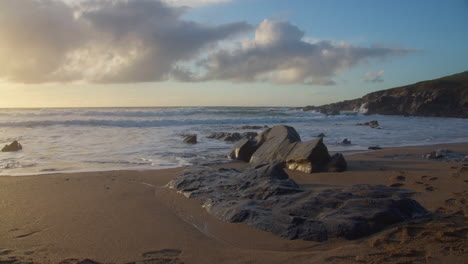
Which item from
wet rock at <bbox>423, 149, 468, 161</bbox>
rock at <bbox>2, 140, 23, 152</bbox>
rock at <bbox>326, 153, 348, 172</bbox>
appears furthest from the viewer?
rock at <bbox>2, 140, 23, 152</bbox>

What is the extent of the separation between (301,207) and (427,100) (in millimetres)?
37510

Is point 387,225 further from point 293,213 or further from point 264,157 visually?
point 264,157

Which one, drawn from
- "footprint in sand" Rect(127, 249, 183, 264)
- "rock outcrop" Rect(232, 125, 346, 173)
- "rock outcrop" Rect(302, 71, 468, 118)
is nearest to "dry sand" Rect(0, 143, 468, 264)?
"footprint in sand" Rect(127, 249, 183, 264)

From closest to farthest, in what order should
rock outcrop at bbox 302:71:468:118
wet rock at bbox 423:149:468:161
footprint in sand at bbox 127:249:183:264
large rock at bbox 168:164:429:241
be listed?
footprint in sand at bbox 127:249:183:264 < large rock at bbox 168:164:429:241 < wet rock at bbox 423:149:468:161 < rock outcrop at bbox 302:71:468:118

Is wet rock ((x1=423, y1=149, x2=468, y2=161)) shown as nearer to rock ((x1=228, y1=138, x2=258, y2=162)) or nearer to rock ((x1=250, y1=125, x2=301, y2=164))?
rock ((x1=250, y1=125, x2=301, y2=164))

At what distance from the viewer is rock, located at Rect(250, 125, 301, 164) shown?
8235 millimetres

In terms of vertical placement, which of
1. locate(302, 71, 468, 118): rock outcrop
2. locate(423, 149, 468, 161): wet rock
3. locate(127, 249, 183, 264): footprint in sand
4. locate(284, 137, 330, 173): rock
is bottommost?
locate(127, 249, 183, 264): footprint in sand

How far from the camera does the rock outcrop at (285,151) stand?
7430 millimetres

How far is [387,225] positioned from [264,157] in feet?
16.3

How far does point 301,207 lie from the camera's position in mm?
4086

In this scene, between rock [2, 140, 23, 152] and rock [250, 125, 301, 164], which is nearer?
rock [250, 125, 301, 164]

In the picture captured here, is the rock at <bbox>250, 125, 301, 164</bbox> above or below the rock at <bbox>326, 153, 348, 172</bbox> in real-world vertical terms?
above

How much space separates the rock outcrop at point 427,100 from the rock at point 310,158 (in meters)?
30.4

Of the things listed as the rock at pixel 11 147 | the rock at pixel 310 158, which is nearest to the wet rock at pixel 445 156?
the rock at pixel 310 158
